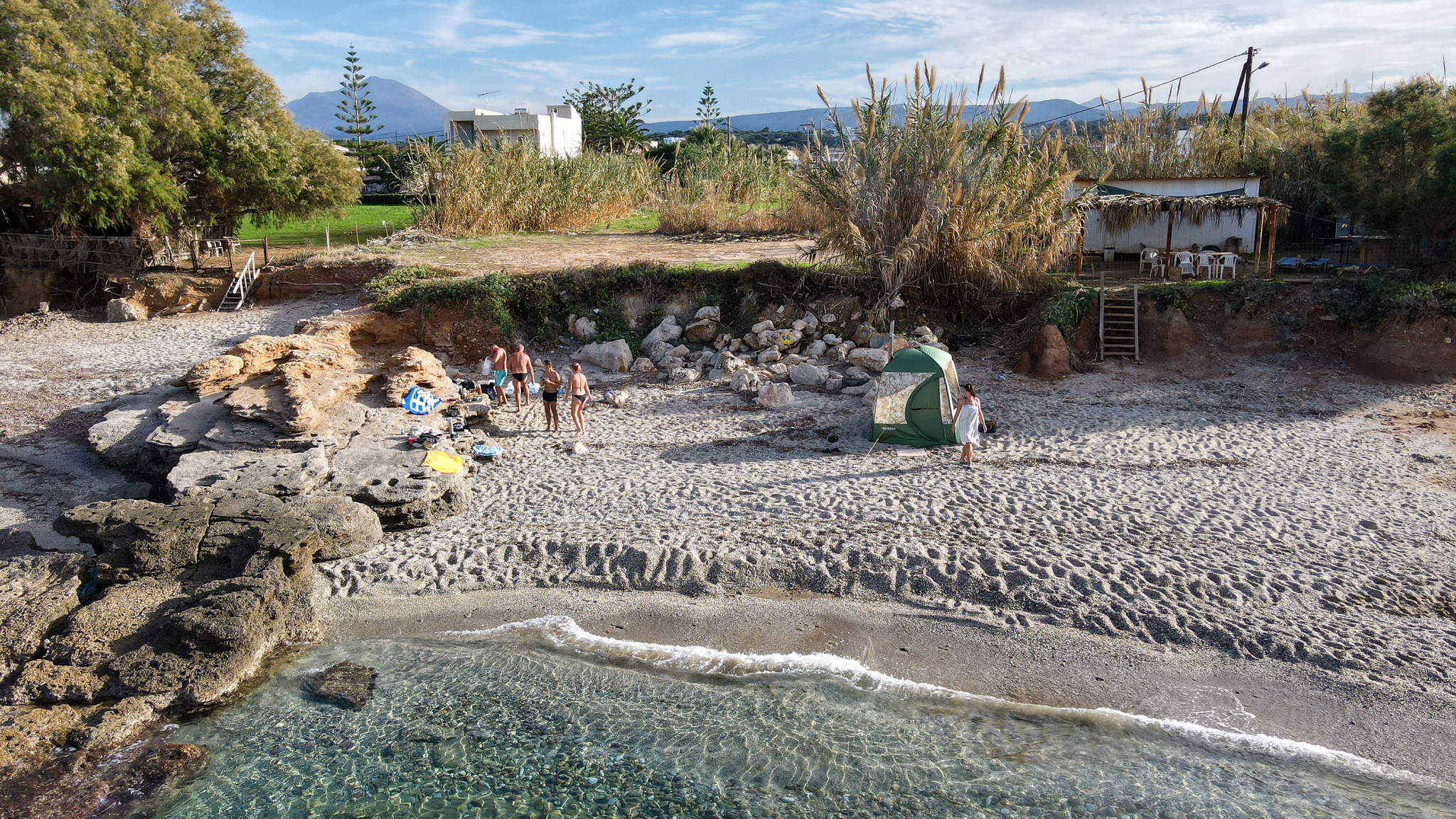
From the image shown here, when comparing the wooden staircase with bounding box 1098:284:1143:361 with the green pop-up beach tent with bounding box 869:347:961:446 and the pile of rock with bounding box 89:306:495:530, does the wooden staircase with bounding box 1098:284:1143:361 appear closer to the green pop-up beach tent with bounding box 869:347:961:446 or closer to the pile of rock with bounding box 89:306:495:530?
A: the green pop-up beach tent with bounding box 869:347:961:446

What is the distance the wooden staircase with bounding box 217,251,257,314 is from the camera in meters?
19.5

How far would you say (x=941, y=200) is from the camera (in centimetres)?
1565

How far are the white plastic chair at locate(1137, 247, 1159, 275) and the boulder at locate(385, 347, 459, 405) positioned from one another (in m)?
14.5

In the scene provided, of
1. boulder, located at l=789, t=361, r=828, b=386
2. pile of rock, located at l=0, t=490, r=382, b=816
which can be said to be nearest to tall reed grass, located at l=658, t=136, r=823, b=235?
boulder, located at l=789, t=361, r=828, b=386

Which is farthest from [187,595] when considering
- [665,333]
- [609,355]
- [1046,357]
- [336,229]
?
[336,229]

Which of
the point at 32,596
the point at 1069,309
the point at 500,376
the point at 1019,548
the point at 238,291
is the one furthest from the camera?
the point at 238,291

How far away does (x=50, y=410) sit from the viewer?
13875mm

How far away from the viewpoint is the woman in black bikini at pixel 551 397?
12.7m

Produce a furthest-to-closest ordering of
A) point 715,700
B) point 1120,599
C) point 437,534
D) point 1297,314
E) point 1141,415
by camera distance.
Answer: point 1297,314 → point 1141,415 → point 437,534 → point 1120,599 → point 715,700

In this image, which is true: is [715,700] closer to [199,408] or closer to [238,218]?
[199,408]

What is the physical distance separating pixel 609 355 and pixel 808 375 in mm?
3797

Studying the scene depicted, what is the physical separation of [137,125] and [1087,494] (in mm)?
20181

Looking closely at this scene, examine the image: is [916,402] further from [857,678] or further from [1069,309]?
[1069,309]

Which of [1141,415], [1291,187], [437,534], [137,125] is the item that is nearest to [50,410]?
[137,125]
